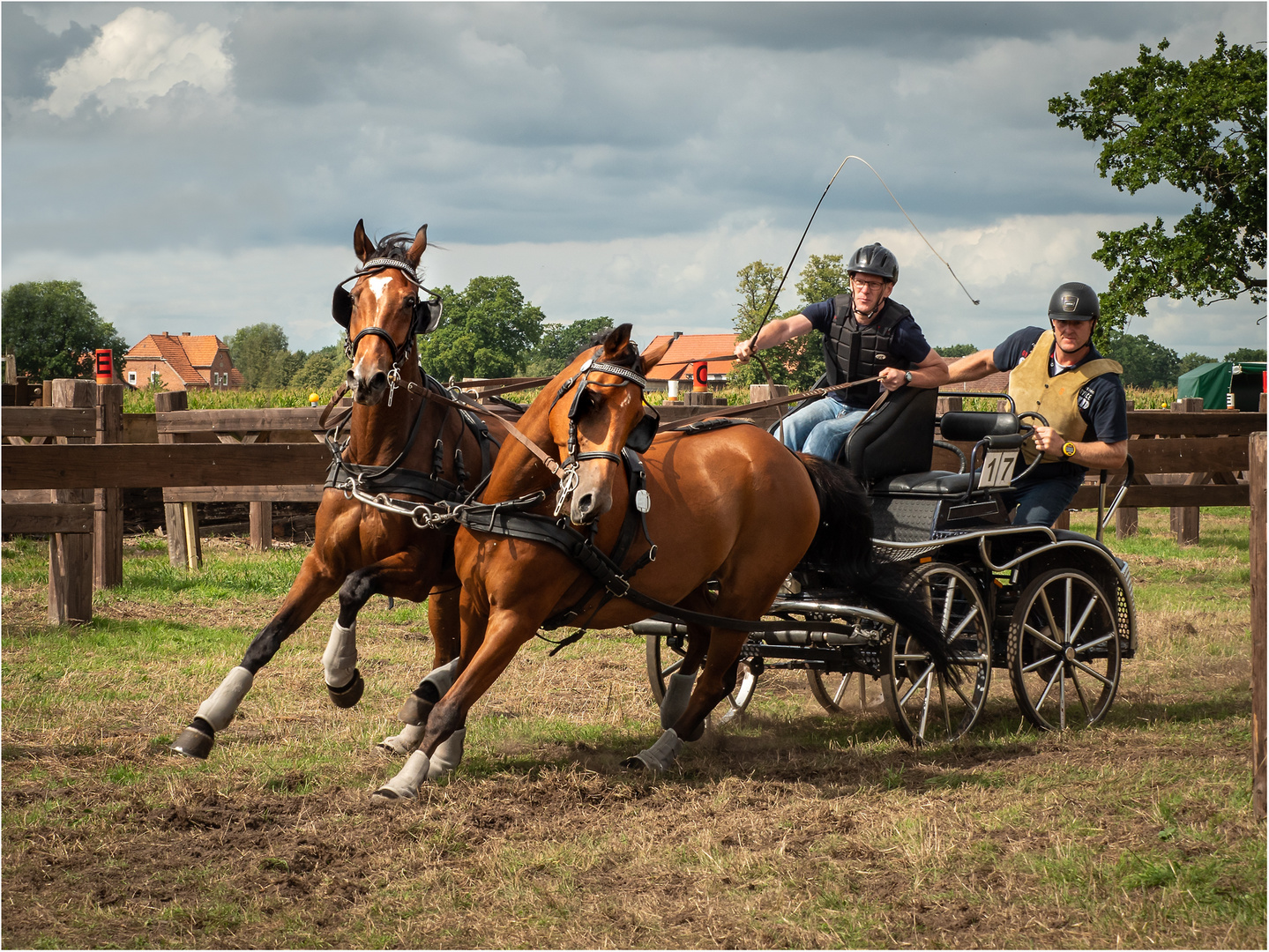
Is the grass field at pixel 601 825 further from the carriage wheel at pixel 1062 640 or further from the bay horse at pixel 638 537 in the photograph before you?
the bay horse at pixel 638 537

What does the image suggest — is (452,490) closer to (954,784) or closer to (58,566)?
A: (954,784)

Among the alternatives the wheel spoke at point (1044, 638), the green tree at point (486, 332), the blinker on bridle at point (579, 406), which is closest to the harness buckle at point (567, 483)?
the blinker on bridle at point (579, 406)

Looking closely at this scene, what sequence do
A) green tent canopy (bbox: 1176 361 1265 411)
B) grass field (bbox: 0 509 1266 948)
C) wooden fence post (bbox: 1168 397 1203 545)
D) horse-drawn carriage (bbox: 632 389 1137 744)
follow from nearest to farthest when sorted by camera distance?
grass field (bbox: 0 509 1266 948) → horse-drawn carriage (bbox: 632 389 1137 744) → wooden fence post (bbox: 1168 397 1203 545) → green tent canopy (bbox: 1176 361 1265 411)

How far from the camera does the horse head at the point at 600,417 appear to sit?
3873 mm

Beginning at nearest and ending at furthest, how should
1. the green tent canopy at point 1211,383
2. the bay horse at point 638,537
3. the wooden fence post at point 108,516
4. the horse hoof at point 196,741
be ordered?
the bay horse at point 638,537 < the horse hoof at point 196,741 < the wooden fence post at point 108,516 < the green tent canopy at point 1211,383

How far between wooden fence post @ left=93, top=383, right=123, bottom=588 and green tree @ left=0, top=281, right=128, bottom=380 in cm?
6842

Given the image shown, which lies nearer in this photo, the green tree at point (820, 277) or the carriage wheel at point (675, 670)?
the carriage wheel at point (675, 670)

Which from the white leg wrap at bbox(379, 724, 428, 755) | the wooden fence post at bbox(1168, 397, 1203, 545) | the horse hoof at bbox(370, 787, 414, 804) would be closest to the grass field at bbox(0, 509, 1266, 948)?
the horse hoof at bbox(370, 787, 414, 804)

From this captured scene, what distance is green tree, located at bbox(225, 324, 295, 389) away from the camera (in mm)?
89250

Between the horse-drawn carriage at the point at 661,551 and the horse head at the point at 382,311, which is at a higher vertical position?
the horse head at the point at 382,311

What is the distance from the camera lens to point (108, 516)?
9203 mm

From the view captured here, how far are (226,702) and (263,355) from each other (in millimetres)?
99927

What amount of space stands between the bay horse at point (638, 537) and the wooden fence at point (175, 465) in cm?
87

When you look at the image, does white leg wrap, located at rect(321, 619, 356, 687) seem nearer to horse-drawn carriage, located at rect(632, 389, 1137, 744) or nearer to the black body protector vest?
horse-drawn carriage, located at rect(632, 389, 1137, 744)
